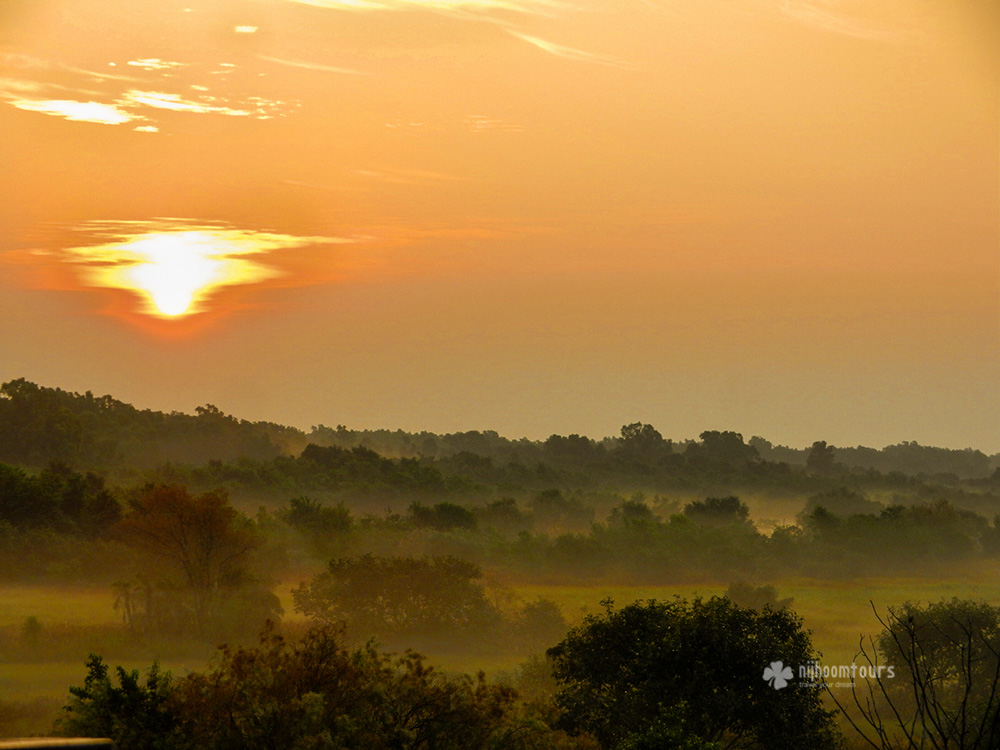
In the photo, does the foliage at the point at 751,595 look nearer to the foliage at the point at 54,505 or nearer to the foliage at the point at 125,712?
the foliage at the point at 54,505

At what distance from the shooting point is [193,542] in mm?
91562

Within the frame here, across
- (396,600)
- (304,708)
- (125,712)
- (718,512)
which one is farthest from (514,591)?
(304,708)

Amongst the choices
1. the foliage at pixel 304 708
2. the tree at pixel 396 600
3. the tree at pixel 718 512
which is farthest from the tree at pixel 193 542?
the tree at pixel 718 512

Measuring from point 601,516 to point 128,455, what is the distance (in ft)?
263

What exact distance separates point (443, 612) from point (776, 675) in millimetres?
58279

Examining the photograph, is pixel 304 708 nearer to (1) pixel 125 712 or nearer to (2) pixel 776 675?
(1) pixel 125 712

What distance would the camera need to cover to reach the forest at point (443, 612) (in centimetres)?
2991

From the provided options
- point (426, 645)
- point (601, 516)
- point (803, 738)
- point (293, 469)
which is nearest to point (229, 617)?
point (426, 645)

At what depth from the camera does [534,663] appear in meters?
65.1

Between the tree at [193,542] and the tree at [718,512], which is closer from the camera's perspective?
the tree at [193,542]

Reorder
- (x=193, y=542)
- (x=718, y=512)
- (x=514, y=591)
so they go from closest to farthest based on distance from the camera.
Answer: (x=193, y=542)
(x=514, y=591)
(x=718, y=512)

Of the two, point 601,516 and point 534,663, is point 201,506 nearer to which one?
point 534,663

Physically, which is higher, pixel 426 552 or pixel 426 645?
pixel 426 552

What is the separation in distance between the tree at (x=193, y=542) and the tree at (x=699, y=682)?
55.6 meters
